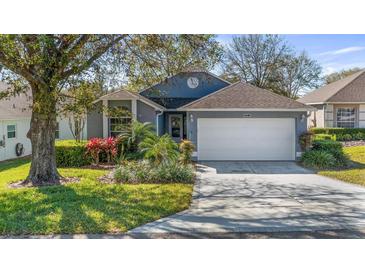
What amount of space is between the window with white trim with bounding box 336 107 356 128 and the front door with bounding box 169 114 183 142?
11.0 metres

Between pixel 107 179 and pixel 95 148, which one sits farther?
pixel 95 148

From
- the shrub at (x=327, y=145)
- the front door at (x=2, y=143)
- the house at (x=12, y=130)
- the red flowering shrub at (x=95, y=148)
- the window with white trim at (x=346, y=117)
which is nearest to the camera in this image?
the red flowering shrub at (x=95, y=148)

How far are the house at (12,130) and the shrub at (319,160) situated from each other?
13.1 metres

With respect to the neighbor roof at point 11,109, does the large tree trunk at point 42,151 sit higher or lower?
lower

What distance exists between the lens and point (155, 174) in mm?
10500

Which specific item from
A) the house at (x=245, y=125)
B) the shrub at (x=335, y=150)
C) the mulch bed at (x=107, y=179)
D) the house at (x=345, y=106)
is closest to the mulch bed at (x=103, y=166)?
the mulch bed at (x=107, y=179)

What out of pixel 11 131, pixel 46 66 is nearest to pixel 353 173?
pixel 46 66

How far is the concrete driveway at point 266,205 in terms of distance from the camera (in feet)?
20.5

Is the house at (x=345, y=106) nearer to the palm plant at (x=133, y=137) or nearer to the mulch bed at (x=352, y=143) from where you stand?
the mulch bed at (x=352, y=143)

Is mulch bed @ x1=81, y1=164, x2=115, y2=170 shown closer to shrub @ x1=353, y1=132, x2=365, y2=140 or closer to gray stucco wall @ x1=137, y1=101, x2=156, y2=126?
gray stucco wall @ x1=137, y1=101, x2=156, y2=126

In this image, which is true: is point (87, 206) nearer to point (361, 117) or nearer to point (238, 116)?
point (238, 116)

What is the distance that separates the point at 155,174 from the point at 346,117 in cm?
1778

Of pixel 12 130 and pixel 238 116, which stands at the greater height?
pixel 238 116
